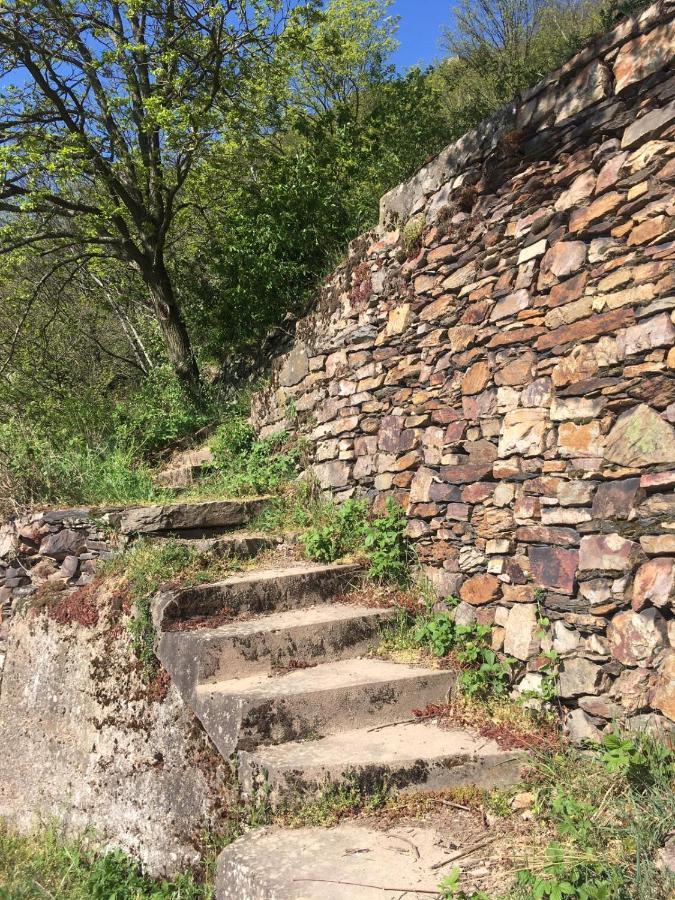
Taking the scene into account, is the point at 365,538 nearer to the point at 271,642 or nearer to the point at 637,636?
the point at 271,642

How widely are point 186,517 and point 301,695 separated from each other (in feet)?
6.95

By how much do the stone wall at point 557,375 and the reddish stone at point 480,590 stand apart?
0.04 ft

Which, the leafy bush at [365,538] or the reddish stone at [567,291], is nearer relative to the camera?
the reddish stone at [567,291]

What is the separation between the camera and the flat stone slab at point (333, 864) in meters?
2.46

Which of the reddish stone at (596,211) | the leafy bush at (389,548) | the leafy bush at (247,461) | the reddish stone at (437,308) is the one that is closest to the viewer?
the reddish stone at (596,211)

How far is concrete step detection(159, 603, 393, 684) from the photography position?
12.4 feet

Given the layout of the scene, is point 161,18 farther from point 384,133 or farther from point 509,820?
point 509,820

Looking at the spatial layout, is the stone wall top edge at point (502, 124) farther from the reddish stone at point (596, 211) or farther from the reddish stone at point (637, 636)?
the reddish stone at point (637, 636)

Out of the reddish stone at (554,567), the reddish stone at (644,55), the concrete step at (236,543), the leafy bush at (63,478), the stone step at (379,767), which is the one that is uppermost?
the reddish stone at (644,55)

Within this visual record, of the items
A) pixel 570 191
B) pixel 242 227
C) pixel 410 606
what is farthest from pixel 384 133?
pixel 410 606

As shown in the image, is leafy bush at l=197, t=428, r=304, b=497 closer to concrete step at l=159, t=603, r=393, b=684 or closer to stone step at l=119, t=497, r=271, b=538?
stone step at l=119, t=497, r=271, b=538

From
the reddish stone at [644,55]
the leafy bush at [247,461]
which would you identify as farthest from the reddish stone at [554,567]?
the leafy bush at [247,461]

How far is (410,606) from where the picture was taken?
4293mm

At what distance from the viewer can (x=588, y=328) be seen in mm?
3307
